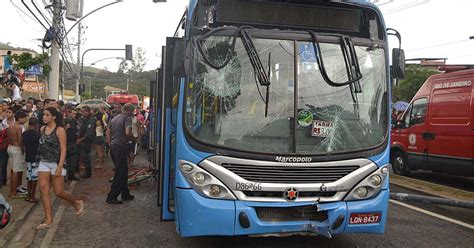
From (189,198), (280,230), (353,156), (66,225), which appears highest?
(353,156)

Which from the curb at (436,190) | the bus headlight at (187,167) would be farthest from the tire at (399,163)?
the bus headlight at (187,167)

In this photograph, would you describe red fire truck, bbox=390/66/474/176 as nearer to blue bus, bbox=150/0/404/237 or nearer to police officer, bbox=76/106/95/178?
blue bus, bbox=150/0/404/237

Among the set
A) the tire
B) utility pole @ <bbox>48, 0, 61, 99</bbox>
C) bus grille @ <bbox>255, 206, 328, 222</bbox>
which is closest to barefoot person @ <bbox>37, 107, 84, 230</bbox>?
bus grille @ <bbox>255, 206, 328, 222</bbox>

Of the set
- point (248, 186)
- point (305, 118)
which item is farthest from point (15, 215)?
point (305, 118)

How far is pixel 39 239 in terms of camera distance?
5.55 m

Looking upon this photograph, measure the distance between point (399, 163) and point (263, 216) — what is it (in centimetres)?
868

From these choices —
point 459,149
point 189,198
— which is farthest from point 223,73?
point 459,149

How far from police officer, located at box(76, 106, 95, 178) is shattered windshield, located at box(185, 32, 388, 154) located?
6.75 m

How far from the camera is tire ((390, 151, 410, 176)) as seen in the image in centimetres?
1170

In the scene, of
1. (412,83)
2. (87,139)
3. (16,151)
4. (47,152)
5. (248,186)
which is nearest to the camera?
(248,186)

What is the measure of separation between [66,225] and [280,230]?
11.3 ft

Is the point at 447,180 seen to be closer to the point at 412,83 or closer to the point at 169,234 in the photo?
the point at 169,234

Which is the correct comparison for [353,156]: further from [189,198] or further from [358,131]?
[189,198]

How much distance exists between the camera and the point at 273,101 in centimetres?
451
